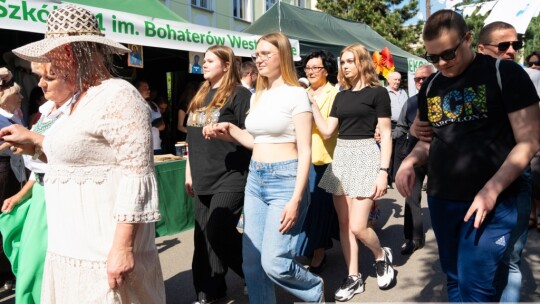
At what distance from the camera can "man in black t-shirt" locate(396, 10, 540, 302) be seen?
1955 millimetres

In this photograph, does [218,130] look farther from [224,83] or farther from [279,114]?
[224,83]

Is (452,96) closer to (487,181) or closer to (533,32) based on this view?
(487,181)

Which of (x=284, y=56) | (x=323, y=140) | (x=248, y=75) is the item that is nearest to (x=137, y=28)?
(x=248, y=75)

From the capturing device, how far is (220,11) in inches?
712

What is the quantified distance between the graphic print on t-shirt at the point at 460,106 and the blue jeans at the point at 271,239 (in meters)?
0.84

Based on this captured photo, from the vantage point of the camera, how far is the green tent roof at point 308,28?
9.37m

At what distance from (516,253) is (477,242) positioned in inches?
20.6

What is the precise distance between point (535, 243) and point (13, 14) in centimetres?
544

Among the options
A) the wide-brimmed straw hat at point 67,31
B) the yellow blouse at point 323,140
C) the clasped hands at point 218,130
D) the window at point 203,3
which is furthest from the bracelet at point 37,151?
the window at point 203,3

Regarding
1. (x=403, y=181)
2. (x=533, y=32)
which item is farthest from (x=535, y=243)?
(x=533, y=32)

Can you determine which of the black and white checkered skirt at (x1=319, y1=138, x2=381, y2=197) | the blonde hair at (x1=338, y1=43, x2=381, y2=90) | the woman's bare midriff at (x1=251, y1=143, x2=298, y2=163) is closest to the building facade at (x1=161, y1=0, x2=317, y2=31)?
the blonde hair at (x1=338, y1=43, x2=381, y2=90)

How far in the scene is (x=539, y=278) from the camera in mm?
3850

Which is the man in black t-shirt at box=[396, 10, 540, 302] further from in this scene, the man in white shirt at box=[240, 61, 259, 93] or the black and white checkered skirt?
the man in white shirt at box=[240, 61, 259, 93]

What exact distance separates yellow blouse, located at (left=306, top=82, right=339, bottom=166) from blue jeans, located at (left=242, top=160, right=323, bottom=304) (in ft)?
3.64
